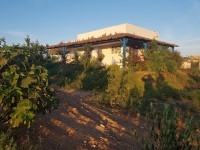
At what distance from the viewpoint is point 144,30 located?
2838 cm

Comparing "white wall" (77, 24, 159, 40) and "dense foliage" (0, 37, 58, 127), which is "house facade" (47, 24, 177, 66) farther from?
"dense foliage" (0, 37, 58, 127)

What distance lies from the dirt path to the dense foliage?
68 cm

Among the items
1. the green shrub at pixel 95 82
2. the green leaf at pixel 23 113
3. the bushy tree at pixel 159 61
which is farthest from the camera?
the bushy tree at pixel 159 61

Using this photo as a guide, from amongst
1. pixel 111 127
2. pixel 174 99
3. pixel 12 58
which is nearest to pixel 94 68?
pixel 174 99

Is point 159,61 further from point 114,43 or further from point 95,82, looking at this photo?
point 114,43

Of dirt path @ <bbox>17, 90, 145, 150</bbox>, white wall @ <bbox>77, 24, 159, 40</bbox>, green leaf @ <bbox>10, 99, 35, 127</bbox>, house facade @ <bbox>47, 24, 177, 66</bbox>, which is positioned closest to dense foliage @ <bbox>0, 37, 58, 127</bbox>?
green leaf @ <bbox>10, 99, 35, 127</bbox>

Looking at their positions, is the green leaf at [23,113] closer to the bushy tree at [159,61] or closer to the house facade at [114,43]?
the bushy tree at [159,61]

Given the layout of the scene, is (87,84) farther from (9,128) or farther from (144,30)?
(144,30)

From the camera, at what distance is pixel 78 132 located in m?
6.55

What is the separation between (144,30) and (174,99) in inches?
591

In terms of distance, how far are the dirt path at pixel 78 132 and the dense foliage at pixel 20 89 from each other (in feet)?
2.22

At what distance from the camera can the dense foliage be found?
4488mm

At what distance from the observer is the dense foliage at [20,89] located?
449cm

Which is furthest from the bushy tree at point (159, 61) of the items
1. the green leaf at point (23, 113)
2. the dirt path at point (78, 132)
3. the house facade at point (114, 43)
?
the green leaf at point (23, 113)
